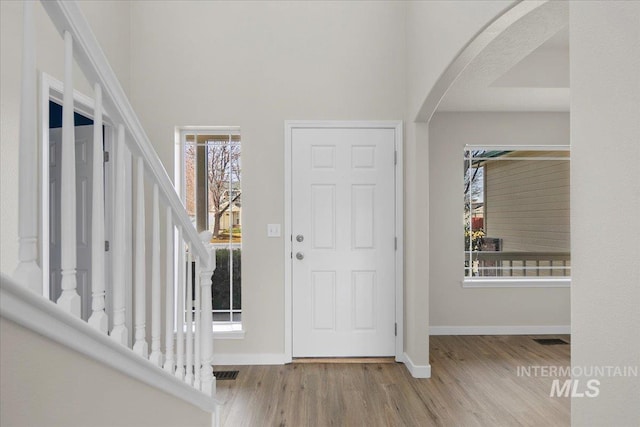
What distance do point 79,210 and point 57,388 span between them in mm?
2390

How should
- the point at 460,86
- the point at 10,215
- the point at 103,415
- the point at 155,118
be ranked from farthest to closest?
the point at 155,118 < the point at 460,86 < the point at 10,215 < the point at 103,415

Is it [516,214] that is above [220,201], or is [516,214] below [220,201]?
below

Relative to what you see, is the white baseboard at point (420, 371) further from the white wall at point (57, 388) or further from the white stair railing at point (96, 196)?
the white wall at point (57, 388)

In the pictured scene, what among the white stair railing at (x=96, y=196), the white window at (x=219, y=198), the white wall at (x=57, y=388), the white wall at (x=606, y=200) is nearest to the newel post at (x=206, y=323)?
the white stair railing at (x=96, y=196)

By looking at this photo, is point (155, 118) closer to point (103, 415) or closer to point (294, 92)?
point (294, 92)

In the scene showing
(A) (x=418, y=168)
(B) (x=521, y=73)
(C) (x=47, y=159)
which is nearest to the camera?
(C) (x=47, y=159)

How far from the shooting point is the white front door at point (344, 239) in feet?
10.3

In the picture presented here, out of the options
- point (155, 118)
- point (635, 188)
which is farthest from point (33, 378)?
point (155, 118)

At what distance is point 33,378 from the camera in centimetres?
70

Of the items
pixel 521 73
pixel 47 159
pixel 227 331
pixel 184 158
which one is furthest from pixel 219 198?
pixel 521 73

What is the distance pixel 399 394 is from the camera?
254cm

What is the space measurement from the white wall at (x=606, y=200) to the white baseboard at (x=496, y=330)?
2825 mm

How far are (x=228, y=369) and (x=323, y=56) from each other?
2.75m

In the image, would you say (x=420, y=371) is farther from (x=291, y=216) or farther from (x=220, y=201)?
(x=220, y=201)
